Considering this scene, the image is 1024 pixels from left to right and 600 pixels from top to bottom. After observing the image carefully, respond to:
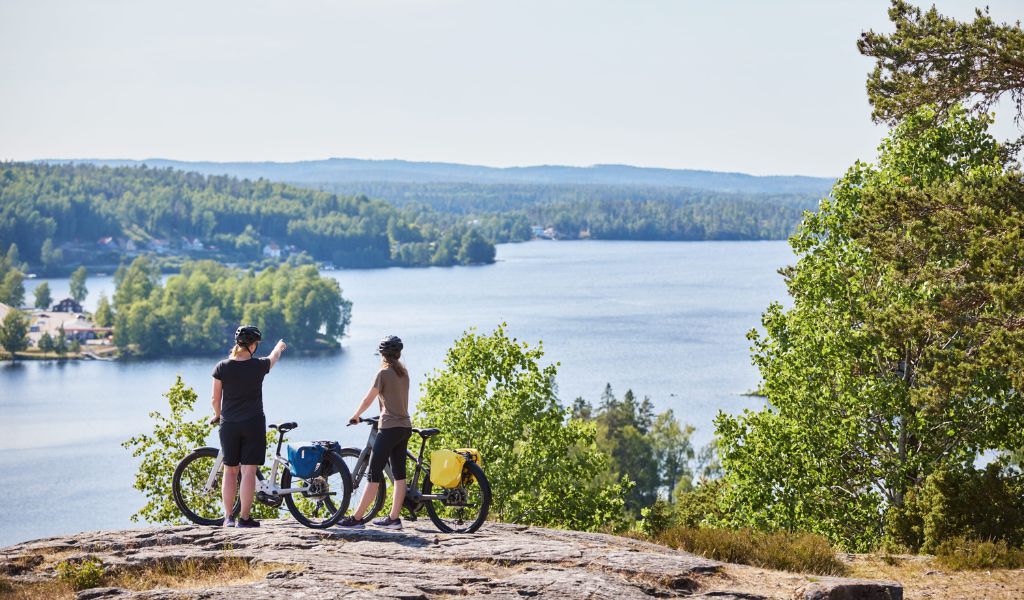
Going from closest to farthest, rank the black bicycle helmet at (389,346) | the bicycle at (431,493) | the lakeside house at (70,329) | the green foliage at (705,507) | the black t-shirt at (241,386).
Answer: the black bicycle helmet at (389,346)
the black t-shirt at (241,386)
the bicycle at (431,493)
the green foliage at (705,507)
the lakeside house at (70,329)

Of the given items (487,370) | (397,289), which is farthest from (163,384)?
(487,370)

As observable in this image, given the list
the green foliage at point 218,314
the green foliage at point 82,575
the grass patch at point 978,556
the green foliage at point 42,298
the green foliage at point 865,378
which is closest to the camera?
the green foliage at point 82,575

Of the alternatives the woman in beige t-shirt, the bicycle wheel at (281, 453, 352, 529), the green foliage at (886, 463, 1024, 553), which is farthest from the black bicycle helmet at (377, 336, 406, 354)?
the green foliage at (886, 463, 1024, 553)

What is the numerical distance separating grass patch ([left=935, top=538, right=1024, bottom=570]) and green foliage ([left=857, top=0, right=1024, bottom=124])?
6.64 m

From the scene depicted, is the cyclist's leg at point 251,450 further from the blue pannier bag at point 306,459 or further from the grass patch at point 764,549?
the grass patch at point 764,549

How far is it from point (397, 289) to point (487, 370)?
158989mm

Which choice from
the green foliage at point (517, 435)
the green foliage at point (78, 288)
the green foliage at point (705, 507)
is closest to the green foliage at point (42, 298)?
the green foliage at point (78, 288)

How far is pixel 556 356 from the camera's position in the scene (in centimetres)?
10462

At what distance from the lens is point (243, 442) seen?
1095 centimetres

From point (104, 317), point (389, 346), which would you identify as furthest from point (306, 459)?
point (104, 317)

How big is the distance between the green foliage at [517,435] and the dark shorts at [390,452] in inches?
465

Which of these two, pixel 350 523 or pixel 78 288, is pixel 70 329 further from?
pixel 350 523

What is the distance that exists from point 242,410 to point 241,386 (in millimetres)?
269

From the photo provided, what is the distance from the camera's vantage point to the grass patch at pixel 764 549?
1100 cm
